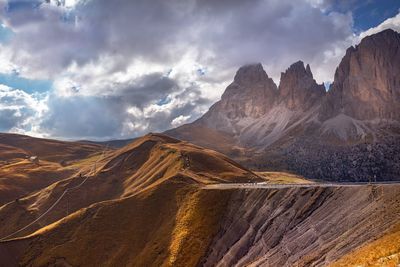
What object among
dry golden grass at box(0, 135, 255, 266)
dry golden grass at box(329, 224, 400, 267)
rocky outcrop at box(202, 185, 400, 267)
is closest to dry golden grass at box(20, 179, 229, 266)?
dry golden grass at box(0, 135, 255, 266)

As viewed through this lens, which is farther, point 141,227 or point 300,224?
point 141,227

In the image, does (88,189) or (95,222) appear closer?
(95,222)

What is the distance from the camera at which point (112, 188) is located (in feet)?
604

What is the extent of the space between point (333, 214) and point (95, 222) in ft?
240

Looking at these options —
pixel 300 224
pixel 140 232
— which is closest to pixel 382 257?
pixel 300 224

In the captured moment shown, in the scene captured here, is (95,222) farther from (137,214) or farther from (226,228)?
(226,228)

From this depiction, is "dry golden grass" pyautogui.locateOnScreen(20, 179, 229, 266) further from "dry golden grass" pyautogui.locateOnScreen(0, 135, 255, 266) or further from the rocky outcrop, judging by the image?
the rocky outcrop

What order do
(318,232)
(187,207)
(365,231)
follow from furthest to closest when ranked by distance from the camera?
(187,207) < (318,232) < (365,231)

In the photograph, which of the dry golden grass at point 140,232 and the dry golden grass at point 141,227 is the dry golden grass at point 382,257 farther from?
the dry golden grass at point 141,227

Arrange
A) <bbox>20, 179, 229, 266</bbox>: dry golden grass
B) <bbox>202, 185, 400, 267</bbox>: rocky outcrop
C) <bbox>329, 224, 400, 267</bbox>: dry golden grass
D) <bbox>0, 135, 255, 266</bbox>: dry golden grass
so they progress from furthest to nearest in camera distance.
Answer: <bbox>0, 135, 255, 266</bbox>: dry golden grass
<bbox>20, 179, 229, 266</bbox>: dry golden grass
<bbox>202, 185, 400, 267</bbox>: rocky outcrop
<bbox>329, 224, 400, 267</bbox>: dry golden grass

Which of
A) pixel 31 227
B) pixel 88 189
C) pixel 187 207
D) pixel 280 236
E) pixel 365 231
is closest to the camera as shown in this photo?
pixel 365 231

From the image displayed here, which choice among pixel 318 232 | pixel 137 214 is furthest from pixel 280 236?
pixel 137 214

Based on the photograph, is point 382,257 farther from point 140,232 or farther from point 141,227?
point 141,227

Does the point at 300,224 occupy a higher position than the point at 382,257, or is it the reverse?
the point at 300,224
